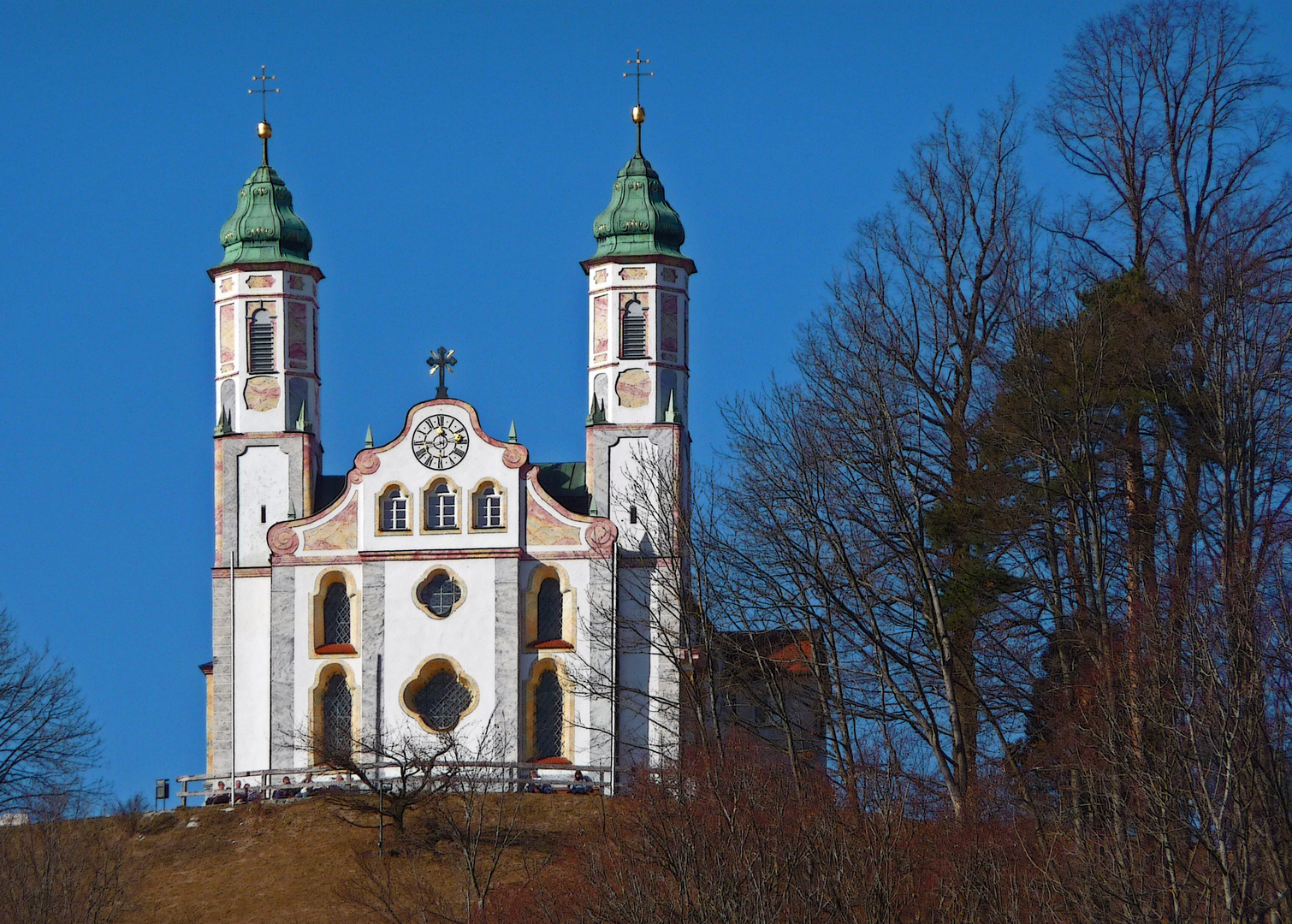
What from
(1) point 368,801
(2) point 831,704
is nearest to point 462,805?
(1) point 368,801

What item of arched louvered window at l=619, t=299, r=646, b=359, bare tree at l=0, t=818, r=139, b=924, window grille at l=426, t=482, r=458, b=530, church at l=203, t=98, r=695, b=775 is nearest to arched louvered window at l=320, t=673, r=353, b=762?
church at l=203, t=98, r=695, b=775

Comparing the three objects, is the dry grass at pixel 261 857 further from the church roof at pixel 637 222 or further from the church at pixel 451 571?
the church roof at pixel 637 222

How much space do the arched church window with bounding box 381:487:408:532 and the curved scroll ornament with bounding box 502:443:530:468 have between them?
2595 millimetres

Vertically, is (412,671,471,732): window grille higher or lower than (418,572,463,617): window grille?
lower

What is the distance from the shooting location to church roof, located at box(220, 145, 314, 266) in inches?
2741

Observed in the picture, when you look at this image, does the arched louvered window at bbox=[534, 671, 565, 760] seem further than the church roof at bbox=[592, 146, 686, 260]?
No

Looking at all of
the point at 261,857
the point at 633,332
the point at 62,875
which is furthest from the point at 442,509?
the point at 62,875

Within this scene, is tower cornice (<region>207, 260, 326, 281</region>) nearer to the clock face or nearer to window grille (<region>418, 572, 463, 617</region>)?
the clock face

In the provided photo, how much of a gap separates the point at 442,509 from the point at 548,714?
Result: 18.1ft

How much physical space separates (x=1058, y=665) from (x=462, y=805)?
1812 centimetres

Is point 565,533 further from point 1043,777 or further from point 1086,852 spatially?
point 1086,852

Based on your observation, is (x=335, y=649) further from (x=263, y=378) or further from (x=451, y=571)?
(x=263, y=378)

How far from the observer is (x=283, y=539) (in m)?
65.9

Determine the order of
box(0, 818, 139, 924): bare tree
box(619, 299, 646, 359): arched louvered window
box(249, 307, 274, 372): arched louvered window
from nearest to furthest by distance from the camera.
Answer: box(0, 818, 139, 924): bare tree
box(619, 299, 646, 359): arched louvered window
box(249, 307, 274, 372): arched louvered window
